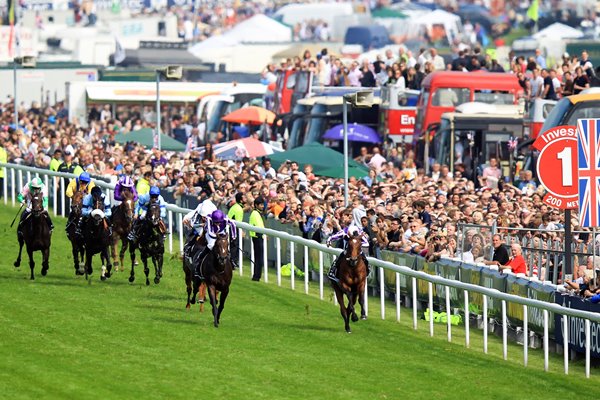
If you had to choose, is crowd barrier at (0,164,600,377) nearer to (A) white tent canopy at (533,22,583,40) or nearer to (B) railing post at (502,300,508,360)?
(B) railing post at (502,300,508,360)

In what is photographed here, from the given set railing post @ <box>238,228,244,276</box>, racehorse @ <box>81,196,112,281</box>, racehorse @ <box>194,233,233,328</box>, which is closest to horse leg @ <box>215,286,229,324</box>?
racehorse @ <box>194,233,233,328</box>

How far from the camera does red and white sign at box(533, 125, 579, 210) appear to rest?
64.5 feet

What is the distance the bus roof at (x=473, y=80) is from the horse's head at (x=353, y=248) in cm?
1696

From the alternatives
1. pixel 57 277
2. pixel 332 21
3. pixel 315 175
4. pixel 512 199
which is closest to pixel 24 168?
pixel 315 175

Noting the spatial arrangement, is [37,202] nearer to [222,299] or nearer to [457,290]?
[222,299]

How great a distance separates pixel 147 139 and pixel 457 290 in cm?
2141

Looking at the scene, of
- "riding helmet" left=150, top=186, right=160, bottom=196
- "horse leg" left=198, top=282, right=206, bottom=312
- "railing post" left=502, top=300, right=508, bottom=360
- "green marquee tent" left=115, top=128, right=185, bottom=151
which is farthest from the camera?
"green marquee tent" left=115, top=128, right=185, bottom=151

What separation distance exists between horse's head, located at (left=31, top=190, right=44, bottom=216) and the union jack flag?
7461mm

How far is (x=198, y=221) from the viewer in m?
21.1

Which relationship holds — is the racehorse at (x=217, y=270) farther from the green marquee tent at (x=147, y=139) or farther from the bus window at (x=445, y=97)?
the green marquee tent at (x=147, y=139)

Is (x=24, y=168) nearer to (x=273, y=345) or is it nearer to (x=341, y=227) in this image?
(x=341, y=227)

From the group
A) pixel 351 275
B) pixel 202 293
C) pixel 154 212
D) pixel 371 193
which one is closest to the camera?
pixel 351 275

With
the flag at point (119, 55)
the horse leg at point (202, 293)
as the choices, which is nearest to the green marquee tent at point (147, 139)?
the flag at point (119, 55)

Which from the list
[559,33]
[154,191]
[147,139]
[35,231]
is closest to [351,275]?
[154,191]
